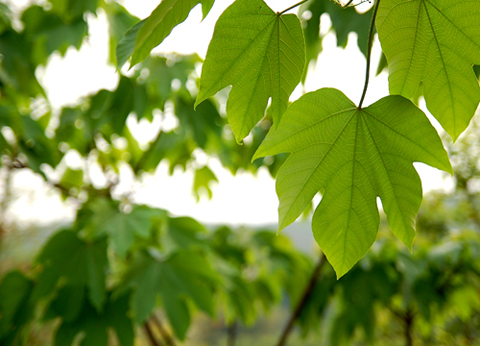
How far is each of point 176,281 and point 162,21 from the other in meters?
0.72

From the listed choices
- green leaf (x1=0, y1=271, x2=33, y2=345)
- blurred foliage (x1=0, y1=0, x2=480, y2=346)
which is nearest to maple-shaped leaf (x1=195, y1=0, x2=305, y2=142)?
blurred foliage (x1=0, y1=0, x2=480, y2=346)

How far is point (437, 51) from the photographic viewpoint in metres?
0.27

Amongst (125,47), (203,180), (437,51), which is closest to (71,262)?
(203,180)

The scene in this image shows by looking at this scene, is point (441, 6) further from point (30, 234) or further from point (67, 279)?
point (30, 234)

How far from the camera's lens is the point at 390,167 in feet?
0.96

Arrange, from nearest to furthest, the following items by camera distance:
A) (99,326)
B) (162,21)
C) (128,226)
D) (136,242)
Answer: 1. (162,21)
2. (128,226)
3. (99,326)
4. (136,242)

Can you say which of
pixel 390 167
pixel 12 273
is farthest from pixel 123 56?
pixel 12 273

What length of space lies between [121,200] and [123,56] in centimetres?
72

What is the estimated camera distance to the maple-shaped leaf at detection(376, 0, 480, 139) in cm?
26

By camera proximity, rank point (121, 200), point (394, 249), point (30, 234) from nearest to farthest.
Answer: point (121, 200), point (394, 249), point (30, 234)

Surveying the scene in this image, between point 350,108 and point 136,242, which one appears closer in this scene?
point 350,108

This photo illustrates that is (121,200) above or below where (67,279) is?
above

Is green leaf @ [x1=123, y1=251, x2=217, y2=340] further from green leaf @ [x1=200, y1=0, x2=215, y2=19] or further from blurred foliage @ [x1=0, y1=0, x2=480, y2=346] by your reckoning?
green leaf @ [x1=200, y1=0, x2=215, y2=19]

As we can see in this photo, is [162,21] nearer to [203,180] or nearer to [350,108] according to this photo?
[350,108]
